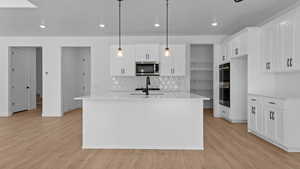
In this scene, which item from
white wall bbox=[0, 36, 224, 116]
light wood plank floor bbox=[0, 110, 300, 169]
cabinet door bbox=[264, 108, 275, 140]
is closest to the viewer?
light wood plank floor bbox=[0, 110, 300, 169]

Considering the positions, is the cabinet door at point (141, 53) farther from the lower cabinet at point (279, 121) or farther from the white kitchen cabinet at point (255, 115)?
the lower cabinet at point (279, 121)

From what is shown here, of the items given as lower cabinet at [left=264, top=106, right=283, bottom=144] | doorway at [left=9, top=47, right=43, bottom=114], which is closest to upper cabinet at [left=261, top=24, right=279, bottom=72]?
lower cabinet at [left=264, top=106, right=283, bottom=144]

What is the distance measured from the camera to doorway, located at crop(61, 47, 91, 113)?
7.84 meters

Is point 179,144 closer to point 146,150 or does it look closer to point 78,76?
point 146,150

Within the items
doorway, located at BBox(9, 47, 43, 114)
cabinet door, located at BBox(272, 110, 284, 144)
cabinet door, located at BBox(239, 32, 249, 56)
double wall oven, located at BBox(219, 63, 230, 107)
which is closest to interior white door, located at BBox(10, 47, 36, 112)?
doorway, located at BBox(9, 47, 43, 114)

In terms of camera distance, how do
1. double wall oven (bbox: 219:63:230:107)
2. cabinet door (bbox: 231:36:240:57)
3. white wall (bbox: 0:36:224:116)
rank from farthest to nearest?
white wall (bbox: 0:36:224:116), double wall oven (bbox: 219:63:230:107), cabinet door (bbox: 231:36:240:57)

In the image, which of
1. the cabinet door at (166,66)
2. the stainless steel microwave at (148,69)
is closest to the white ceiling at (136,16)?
the cabinet door at (166,66)

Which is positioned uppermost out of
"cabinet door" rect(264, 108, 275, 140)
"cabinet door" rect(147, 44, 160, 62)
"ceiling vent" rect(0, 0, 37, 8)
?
"ceiling vent" rect(0, 0, 37, 8)

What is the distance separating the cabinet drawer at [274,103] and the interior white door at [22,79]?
7447 mm

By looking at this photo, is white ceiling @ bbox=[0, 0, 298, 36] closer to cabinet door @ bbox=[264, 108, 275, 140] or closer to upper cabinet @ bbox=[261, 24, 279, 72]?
upper cabinet @ bbox=[261, 24, 279, 72]

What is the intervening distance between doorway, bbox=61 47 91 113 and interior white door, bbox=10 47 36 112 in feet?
5.41

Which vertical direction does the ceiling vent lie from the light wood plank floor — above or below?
above

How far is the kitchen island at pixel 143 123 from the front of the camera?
12.4ft

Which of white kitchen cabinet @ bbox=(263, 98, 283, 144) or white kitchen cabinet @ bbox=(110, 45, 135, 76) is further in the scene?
white kitchen cabinet @ bbox=(110, 45, 135, 76)
